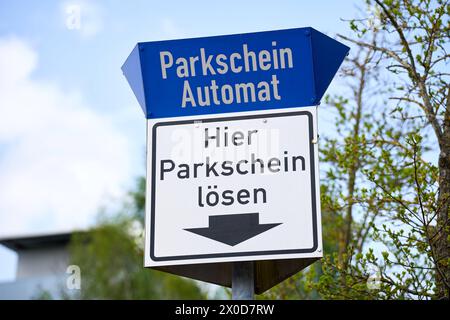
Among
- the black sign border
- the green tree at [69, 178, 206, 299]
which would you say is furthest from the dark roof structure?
the black sign border

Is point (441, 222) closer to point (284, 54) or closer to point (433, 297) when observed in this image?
point (433, 297)

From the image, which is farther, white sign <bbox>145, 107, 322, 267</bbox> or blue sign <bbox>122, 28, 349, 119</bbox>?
blue sign <bbox>122, 28, 349, 119</bbox>

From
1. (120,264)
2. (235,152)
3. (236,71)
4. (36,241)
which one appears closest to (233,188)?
(235,152)

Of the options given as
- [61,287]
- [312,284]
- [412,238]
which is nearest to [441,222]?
[412,238]

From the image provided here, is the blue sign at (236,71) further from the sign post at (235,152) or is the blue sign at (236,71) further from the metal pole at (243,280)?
the metal pole at (243,280)

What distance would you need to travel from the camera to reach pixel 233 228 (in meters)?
4.89

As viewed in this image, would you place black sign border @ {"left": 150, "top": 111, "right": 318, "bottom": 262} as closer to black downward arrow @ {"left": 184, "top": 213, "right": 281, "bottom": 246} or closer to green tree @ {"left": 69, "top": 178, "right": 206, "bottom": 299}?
black downward arrow @ {"left": 184, "top": 213, "right": 281, "bottom": 246}

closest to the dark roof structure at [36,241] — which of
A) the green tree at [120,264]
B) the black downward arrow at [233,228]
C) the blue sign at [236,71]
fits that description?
the green tree at [120,264]

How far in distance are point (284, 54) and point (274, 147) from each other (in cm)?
59

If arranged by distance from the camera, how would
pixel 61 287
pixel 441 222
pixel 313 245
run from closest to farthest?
pixel 313 245 → pixel 441 222 → pixel 61 287

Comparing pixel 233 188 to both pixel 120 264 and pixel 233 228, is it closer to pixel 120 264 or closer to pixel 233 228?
pixel 233 228

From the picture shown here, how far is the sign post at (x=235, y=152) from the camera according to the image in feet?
16.0

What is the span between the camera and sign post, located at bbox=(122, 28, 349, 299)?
192 inches

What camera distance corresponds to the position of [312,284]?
8.33 meters
